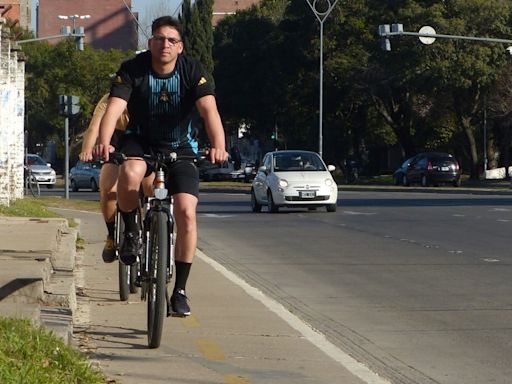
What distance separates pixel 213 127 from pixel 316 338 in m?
1.90

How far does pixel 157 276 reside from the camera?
8.52 metres

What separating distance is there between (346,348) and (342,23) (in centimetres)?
6496

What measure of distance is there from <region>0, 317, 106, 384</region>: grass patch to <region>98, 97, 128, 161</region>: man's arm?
129 cm

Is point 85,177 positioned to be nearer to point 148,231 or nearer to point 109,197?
point 109,197

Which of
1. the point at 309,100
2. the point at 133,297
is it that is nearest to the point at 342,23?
the point at 309,100

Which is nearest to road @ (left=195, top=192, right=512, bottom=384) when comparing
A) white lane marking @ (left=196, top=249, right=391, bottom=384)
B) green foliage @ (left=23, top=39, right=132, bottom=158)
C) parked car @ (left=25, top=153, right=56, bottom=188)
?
white lane marking @ (left=196, top=249, right=391, bottom=384)

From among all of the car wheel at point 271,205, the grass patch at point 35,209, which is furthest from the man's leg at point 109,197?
the car wheel at point 271,205

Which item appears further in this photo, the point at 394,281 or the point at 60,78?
the point at 60,78

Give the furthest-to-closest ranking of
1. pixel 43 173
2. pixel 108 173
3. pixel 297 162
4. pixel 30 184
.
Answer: pixel 43 173 < pixel 30 184 < pixel 297 162 < pixel 108 173

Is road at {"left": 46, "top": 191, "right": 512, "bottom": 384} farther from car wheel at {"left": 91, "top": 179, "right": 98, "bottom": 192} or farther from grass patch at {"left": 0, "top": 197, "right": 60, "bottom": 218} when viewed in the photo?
car wheel at {"left": 91, "top": 179, "right": 98, "bottom": 192}

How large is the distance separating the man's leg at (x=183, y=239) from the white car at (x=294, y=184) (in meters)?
22.0

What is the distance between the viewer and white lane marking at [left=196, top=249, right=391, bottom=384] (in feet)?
27.0

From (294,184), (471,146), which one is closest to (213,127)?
(294,184)

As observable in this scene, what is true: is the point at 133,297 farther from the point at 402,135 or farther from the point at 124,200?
the point at 402,135
